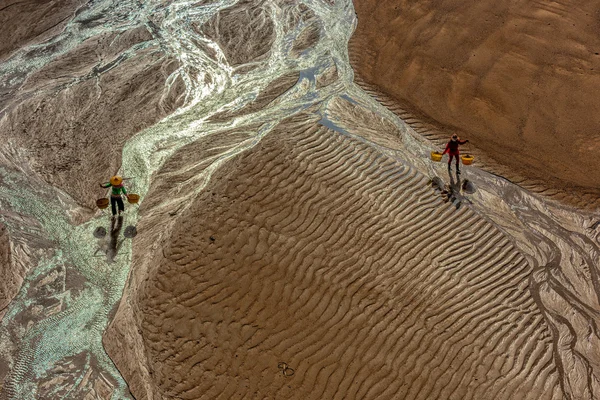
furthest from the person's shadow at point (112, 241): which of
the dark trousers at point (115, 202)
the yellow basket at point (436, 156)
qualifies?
the yellow basket at point (436, 156)

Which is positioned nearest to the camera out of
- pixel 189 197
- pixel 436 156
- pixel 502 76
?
pixel 189 197

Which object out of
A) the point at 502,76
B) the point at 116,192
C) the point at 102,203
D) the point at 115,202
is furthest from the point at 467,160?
the point at 102,203

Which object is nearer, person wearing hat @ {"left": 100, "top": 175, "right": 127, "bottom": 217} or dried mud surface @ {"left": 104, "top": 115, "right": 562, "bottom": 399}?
dried mud surface @ {"left": 104, "top": 115, "right": 562, "bottom": 399}

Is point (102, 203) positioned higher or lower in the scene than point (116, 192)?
lower

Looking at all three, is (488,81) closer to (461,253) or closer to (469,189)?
(469,189)

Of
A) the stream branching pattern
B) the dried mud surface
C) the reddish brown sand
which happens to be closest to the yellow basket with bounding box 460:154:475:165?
the stream branching pattern

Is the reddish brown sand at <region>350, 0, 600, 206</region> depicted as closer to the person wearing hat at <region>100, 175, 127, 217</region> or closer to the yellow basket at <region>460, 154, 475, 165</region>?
the yellow basket at <region>460, 154, 475, 165</region>

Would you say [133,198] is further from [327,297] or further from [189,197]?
[327,297]
